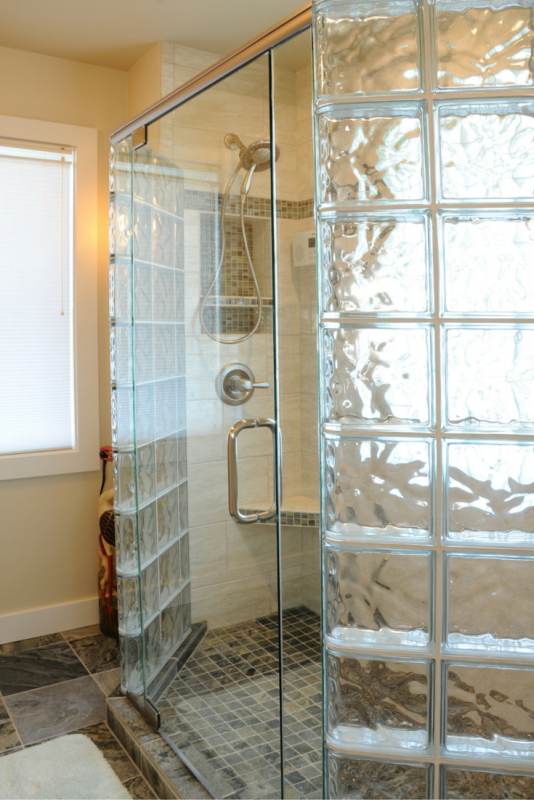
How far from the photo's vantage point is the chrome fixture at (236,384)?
1.49 m

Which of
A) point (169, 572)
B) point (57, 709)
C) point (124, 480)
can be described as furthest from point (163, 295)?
point (57, 709)

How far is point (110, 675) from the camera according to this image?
2551mm

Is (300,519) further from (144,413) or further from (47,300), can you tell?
(47,300)

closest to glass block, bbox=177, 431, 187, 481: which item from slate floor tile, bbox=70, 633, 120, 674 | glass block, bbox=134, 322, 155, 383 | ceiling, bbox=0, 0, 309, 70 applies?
glass block, bbox=134, 322, 155, 383

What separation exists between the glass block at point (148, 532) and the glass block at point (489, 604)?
1.10 meters

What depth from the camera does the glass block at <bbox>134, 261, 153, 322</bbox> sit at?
199 centimetres

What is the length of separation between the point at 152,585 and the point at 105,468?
1.08m

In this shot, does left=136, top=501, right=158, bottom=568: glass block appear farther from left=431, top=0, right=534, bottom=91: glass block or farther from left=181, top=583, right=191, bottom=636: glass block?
left=431, top=0, right=534, bottom=91: glass block

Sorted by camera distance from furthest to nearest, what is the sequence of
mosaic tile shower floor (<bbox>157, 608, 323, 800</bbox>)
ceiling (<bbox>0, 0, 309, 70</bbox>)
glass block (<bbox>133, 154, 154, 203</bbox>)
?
ceiling (<bbox>0, 0, 309, 70</bbox>) < glass block (<bbox>133, 154, 154, 203</bbox>) < mosaic tile shower floor (<bbox>157, 608, 323, 800</bbox>)

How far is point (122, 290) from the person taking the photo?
214cm

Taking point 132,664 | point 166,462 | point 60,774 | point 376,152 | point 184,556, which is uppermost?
point 376,152

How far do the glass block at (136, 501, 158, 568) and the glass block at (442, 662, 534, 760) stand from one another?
1.11 m

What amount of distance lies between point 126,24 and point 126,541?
2.06 metres

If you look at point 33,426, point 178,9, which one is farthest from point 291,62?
point 33,426
